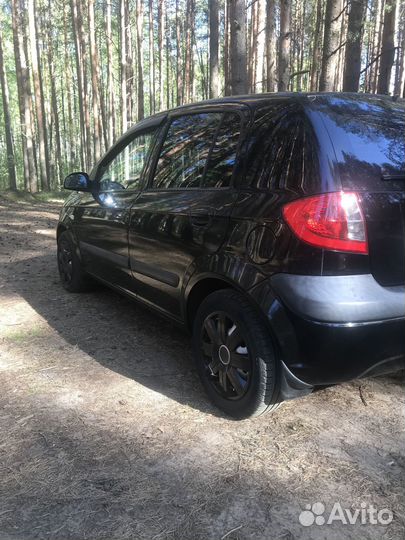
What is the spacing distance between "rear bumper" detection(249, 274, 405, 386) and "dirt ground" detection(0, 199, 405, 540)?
Result: 19.3 inches

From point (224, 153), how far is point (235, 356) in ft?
4.32

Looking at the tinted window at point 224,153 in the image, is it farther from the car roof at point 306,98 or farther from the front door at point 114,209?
the front door at point 114,209

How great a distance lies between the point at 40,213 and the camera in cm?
1395

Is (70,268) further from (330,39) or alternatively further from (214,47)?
(214,47)

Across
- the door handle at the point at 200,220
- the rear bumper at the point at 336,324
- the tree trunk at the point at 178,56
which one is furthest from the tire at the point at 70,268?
the tree trunk at the point at 178,56

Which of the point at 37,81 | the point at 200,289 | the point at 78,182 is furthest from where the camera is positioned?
the point at 37,81

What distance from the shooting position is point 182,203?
323 cm

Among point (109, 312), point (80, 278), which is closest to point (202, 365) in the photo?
point (109, 312)

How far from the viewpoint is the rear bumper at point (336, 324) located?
88.7 inches

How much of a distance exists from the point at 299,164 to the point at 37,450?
213 cm

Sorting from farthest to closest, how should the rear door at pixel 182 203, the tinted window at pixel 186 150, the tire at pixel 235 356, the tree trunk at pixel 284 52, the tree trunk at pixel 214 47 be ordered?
the tree trunk at pixel 214 47, the tree trunk at pixel 284 52, the tinted window at pixel 186 150, the rear door at pixel 182 203, the tire at pixel 235 356

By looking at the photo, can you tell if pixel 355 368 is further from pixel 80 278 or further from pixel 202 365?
pixel 80 278

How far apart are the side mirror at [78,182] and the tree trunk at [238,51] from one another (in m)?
7.33

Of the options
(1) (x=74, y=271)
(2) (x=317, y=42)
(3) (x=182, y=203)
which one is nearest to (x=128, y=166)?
(3) (x=182, y=203)
